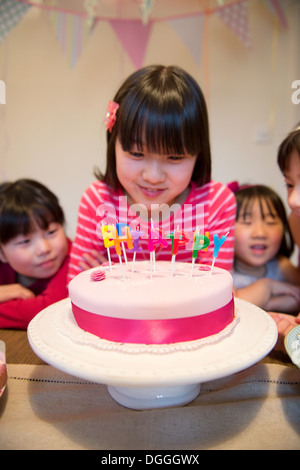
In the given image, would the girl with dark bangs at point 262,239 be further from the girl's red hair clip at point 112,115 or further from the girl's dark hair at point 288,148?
the girl's red hair clip at point 112,115

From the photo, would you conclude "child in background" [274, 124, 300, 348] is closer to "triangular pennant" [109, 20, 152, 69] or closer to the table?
the table

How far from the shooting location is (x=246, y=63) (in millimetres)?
2574

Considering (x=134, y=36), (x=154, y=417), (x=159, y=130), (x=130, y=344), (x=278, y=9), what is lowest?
(x=154, y=417)

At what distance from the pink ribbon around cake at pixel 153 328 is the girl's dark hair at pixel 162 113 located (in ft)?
1.60

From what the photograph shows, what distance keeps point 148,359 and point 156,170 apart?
1.81ft

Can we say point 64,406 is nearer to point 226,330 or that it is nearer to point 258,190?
point 226,330

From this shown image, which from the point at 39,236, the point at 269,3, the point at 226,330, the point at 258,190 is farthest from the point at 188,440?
the point at 269,3

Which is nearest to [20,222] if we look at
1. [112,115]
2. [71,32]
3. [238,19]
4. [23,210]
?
[23,210]

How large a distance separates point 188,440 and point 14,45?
2.54 meters

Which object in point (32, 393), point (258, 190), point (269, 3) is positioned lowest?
point (32, 393)

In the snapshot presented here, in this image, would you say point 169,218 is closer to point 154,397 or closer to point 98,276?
point 98,276

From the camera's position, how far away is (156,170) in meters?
1.03

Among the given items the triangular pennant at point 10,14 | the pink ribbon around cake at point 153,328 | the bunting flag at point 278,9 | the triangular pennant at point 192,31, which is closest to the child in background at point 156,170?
the pink ribbon around cake at point 153,328

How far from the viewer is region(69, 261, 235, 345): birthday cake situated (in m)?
0.66
